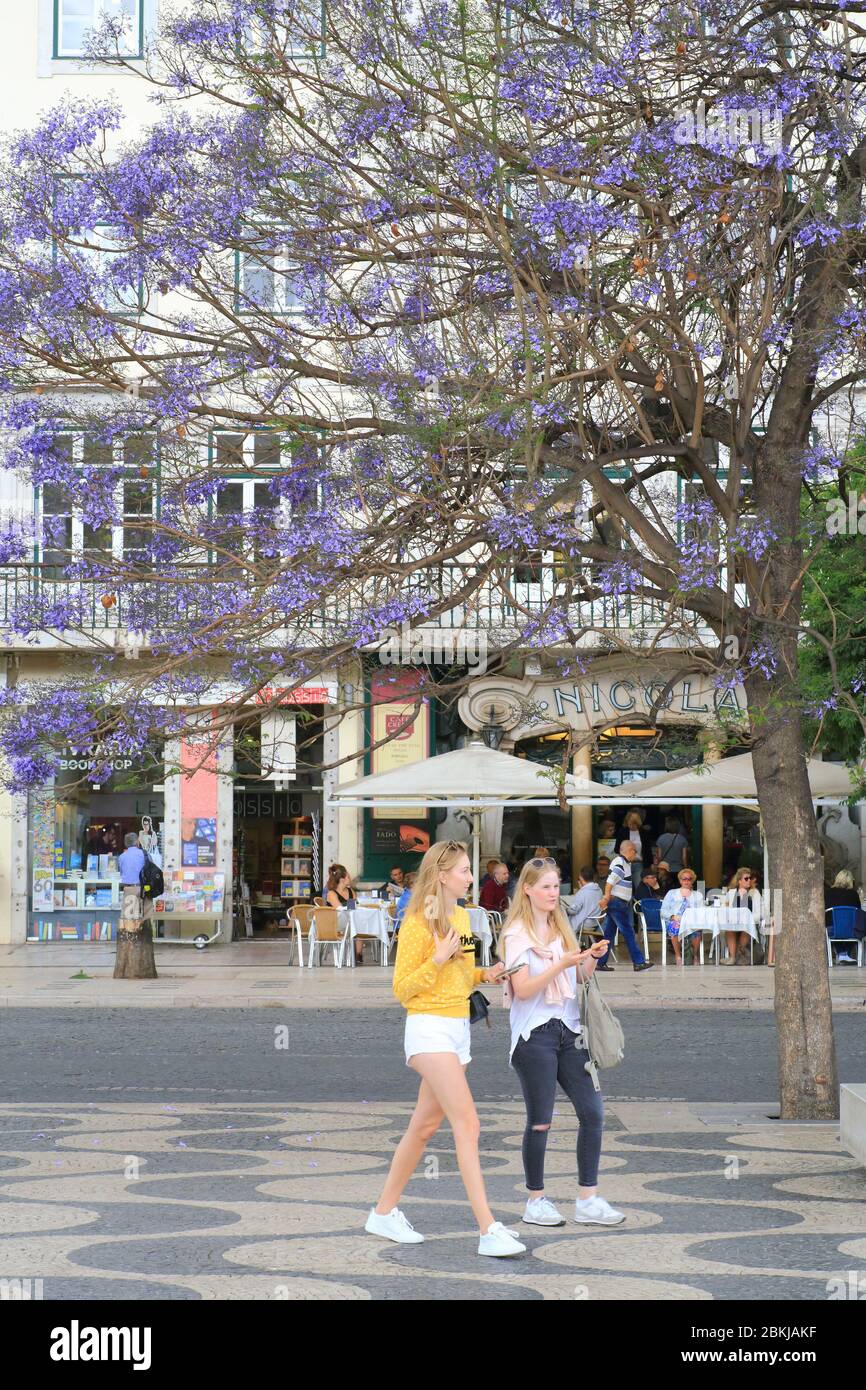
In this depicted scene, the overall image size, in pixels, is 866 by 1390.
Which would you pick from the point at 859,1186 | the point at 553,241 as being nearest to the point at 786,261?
the point at 553,241

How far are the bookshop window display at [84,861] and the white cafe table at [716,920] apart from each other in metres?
8.69

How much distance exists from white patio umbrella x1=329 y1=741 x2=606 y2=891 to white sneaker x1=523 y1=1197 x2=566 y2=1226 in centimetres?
1374

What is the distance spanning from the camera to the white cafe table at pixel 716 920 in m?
22.4

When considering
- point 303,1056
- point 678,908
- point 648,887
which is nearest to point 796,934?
point 303,1056

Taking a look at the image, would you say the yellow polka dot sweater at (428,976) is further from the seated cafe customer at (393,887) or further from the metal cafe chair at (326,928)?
the seated cafe customer at (393,887)

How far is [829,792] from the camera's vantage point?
71.2 ft

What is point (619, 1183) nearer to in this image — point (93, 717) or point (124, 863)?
point (93, 717)

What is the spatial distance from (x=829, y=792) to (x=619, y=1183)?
13801 mm

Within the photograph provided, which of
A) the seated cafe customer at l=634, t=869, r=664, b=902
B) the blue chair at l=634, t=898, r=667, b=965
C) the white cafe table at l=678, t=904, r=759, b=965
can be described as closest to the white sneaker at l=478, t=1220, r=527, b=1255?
the white cafe table at l=678, t=904, r=759, b=965

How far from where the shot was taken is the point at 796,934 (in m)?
10.9

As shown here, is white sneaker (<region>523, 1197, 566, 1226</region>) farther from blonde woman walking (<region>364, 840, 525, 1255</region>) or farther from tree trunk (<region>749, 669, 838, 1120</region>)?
tree trunk (<region>749, 669, 838, 1120</region>)

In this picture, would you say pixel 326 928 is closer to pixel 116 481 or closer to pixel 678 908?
pixel 678 908

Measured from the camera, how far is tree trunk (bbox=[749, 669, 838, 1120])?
427 inches

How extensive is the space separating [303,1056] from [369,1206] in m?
6.90
